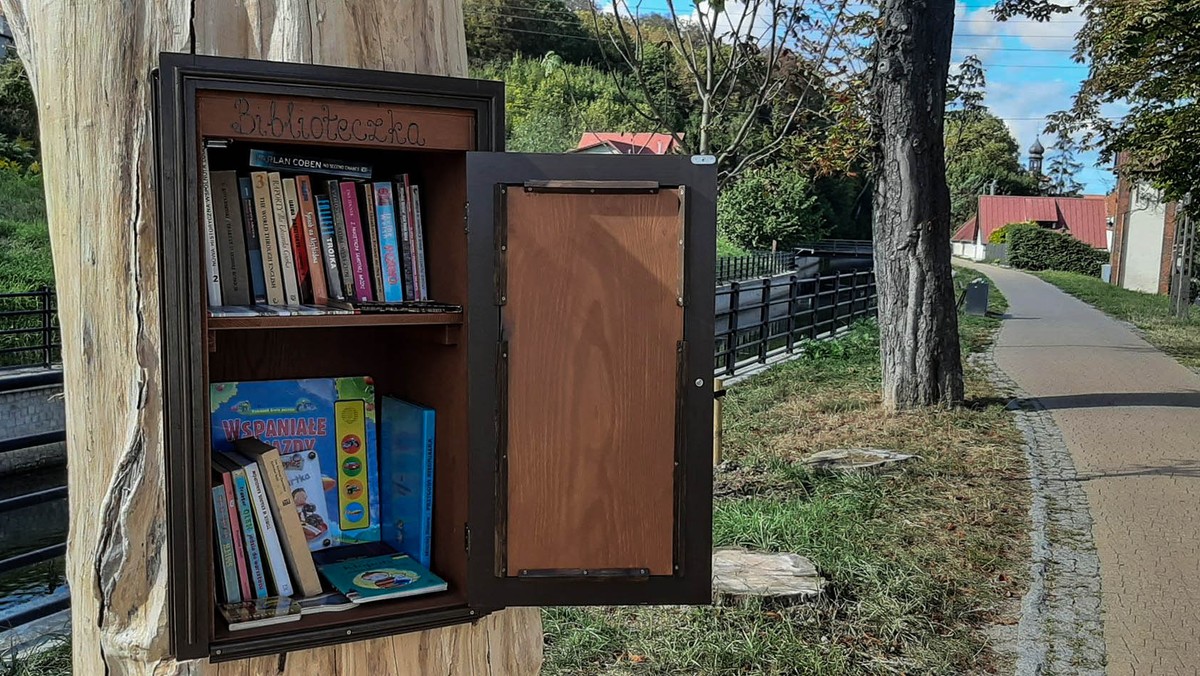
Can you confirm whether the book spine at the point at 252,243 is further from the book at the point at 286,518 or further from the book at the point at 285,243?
the book at the point at 286,518

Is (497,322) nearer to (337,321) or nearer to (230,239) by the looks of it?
(337,321)

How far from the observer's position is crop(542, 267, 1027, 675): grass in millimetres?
4789

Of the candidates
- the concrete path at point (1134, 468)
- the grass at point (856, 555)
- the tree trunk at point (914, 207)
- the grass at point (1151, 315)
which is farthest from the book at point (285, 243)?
the grass at point (1151, 315)

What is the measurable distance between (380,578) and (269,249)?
888 mm

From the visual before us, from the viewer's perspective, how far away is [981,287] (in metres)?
24.7

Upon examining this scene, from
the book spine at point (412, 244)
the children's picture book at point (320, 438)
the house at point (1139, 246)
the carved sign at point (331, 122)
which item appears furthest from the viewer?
the house at point (1139, 246)

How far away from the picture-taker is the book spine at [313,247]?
2619mm

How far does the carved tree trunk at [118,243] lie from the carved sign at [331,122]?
0.16 m

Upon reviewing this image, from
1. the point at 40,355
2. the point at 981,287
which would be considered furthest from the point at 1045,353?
the point at 40,355

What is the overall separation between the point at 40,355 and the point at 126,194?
1304 cm

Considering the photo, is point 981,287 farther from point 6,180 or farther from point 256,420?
point 256,420

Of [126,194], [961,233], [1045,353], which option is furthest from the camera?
[961,233]

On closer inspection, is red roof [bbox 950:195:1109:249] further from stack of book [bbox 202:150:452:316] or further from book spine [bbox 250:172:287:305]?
book spine [bbox 250:172:287:305]

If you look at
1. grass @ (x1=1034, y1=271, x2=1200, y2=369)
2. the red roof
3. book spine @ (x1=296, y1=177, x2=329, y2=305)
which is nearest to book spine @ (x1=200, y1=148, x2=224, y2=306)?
book spine @ (x1=296, y1=177, x2=329, y2=305)
